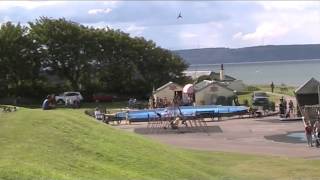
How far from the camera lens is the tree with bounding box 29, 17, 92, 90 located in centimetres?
7925

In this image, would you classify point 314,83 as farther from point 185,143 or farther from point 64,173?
point 64,173

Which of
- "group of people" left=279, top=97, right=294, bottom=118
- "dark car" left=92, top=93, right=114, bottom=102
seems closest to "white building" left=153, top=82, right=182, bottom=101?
"dark car" left=92, top=93, right=114, bottom=102

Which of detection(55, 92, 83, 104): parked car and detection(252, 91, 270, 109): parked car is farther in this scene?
detection(55, 92, 83, 104): parked car

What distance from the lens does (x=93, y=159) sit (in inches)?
733

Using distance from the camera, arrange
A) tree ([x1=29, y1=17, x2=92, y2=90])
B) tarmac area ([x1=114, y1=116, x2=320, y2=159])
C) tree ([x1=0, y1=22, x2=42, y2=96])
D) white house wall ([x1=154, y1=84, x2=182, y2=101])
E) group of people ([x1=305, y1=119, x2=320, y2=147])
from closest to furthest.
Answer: tarmac area ([x1=114, y1=116, x2=320, y2=159]), group of people ([x1=305, y1=119, x2=320, y2=147]), white house wall ([x1=154, y1=84, x2=182, y2=101]), tree ([x1=0, y1=22, x2=42, y2=96]), tree ([x1=29, y1=17, x2=92, y2=90])

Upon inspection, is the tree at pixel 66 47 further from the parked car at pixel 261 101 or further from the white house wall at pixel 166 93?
the parked car at pixel 261 101

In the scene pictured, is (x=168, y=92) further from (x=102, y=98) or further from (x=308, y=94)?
(x=308, y=94)

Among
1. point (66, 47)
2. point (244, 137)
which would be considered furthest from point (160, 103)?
point (244, 137)

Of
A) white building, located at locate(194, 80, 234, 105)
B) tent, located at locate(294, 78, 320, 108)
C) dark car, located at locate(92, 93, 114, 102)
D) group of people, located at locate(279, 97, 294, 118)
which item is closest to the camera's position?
tent, located at locate(294, 78, 320, 108)

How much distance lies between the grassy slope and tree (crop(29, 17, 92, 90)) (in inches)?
2099

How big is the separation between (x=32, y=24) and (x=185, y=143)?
51194mm

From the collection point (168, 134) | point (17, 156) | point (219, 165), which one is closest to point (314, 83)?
point (168, 134)

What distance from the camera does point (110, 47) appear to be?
81.9 meters

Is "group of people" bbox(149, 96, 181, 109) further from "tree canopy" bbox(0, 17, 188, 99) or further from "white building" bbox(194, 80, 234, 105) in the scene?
"tree canopy" bbox(0, 17, 188, 99)
